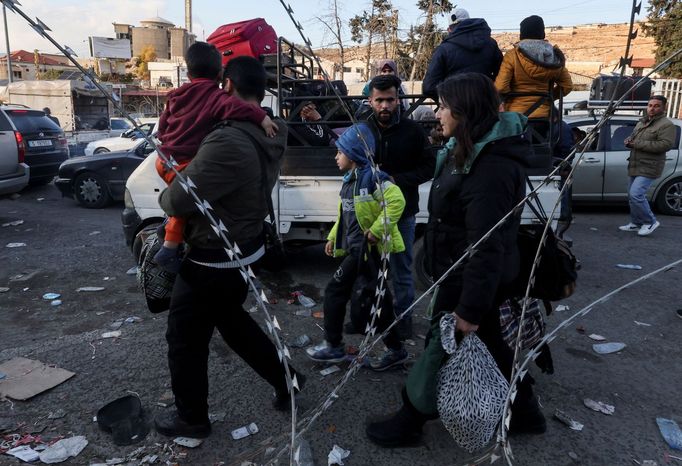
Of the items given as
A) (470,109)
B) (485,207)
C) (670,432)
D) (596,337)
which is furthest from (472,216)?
(596,337)

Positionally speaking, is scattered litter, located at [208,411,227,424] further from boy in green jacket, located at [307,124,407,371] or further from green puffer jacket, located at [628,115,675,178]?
green puffer jacket, located at [628,115,675,178]

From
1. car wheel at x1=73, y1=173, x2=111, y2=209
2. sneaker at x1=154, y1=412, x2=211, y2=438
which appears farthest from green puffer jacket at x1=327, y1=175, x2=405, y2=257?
car wheel at x1=73, y1=173, x2=111, y2=209

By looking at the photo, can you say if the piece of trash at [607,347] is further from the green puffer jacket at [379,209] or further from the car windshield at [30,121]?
the car windshield at [30,121]

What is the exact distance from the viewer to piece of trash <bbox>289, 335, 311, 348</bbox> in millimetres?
3897

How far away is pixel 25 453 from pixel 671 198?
9843mm

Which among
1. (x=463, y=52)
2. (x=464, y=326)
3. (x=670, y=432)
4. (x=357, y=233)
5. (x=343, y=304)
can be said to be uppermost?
(x=463, y=52)

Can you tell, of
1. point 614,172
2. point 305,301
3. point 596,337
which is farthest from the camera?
point 614,172

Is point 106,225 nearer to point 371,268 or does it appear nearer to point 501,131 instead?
point 371,268

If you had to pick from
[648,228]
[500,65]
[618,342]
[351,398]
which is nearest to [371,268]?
[351,398]

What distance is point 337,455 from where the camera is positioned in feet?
8.57

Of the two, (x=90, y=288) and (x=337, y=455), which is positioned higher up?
(x=90, y=288)

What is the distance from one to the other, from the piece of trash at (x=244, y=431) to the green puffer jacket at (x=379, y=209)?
135 cm

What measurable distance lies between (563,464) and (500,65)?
3.44m

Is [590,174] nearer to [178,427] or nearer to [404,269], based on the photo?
[404,269]
